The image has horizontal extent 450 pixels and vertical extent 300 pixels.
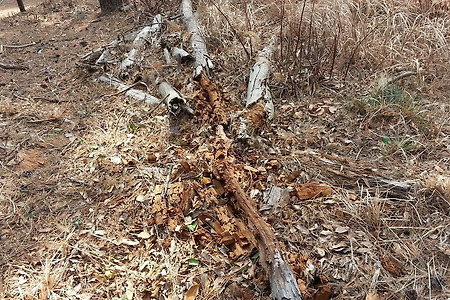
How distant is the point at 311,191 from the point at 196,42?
7.91 ft

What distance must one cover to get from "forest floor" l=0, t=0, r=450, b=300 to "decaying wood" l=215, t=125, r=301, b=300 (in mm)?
70

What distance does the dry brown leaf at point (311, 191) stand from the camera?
236 cm

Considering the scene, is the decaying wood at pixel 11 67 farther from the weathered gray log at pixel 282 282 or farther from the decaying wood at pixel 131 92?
the weathered gray log at pixel 282 282

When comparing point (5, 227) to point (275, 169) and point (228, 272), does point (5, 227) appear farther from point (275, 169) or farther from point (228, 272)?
point (275, 169)

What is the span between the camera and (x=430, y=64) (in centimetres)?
358

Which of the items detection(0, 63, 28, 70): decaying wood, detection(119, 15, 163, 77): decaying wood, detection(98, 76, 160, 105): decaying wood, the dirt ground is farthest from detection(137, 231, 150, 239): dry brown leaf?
the dirt ground

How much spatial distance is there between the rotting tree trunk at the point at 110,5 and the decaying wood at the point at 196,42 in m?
1.71

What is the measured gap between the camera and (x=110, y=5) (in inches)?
246

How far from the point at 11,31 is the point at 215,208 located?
5809 millimetres

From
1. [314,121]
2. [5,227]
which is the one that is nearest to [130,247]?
[5,227]

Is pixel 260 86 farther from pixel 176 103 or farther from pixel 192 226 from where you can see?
pixel 192 226

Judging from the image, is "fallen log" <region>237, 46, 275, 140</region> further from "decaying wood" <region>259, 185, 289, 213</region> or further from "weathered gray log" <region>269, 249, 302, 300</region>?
"weathered gray log" <region>269, 249, 302, 300</region>

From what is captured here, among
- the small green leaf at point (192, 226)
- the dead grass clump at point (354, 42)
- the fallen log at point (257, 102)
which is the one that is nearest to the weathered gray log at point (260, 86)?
the fallen log at point (257, 102)

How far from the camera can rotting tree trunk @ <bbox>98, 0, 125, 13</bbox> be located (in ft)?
20.5
